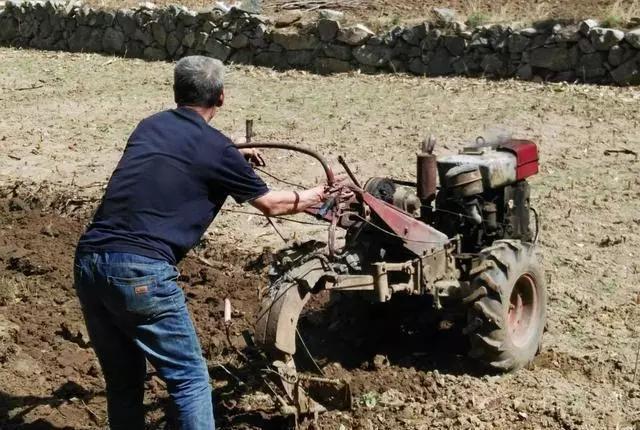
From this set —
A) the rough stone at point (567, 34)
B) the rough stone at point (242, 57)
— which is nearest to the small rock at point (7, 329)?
the rough stone at point (567, 34)

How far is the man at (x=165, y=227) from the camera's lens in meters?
4.38

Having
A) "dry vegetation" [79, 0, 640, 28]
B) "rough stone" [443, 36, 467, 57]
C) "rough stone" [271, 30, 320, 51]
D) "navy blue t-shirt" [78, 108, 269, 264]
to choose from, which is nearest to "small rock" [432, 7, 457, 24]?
"dry vegetation" [79, 0, 640, 28]

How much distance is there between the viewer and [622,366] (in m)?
6.06

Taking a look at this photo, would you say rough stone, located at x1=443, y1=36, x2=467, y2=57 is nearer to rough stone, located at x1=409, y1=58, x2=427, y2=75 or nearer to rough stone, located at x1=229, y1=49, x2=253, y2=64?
rough stone, located at x1=409, y1=58, x2=427, y2=75

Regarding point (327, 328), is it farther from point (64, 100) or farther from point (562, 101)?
point (64, 100)

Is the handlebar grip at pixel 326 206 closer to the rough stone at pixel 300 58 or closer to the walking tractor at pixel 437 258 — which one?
the walking tractor at pixel 437 258

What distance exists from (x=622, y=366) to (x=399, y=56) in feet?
28.1

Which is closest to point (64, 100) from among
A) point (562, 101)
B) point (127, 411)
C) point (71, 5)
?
point (71, 5)

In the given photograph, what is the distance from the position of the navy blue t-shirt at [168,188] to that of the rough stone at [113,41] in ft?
42.0

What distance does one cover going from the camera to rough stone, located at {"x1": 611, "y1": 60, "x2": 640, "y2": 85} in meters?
12.4

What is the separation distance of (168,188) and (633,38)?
9.32 m

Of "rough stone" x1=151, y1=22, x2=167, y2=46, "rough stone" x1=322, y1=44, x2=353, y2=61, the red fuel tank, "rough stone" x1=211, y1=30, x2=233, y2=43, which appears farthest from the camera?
"rough stone" x1=151, y1=22, x2=167, y2=46

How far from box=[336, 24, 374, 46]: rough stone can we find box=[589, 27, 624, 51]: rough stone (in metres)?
3.17

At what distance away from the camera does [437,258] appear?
586cm
